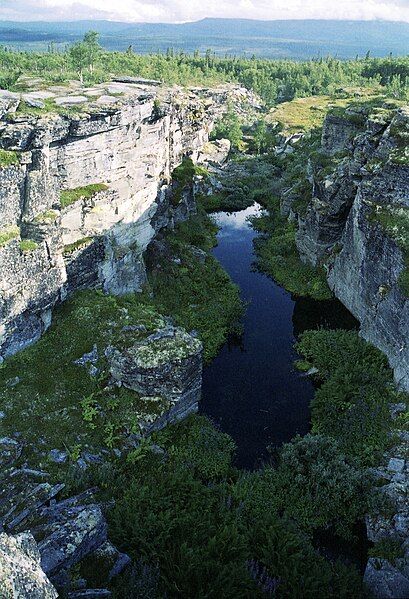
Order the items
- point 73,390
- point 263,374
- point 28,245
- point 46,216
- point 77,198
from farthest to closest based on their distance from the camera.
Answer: point 263,374 < point 77,198 < point 46,216 < point 28,245 < point 73,390

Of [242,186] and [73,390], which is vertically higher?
[242,186]

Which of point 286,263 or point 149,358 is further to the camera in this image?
point 286,263

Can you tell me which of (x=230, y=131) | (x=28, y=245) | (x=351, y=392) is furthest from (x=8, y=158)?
(x=230, y=131)

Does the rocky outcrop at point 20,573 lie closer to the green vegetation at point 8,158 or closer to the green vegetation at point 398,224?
→ the green vegetation at point 8,158

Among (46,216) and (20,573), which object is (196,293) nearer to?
(46,216)

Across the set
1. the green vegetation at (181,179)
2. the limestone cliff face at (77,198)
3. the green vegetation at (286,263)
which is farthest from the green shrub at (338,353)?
the green vegetation at (181,179)

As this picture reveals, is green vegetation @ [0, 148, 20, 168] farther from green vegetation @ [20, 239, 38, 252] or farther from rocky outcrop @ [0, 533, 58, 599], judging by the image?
rocky outcrop @ [0, 533, 58, 599]

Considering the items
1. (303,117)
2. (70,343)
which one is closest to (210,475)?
(70,343)
